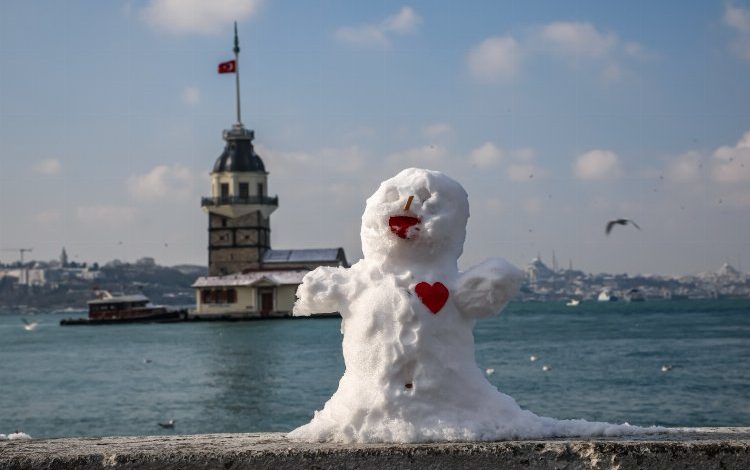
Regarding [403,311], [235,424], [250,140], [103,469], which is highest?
[250,140]

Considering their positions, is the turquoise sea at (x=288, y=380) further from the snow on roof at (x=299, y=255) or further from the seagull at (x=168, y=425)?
the snow on roof at (x=299, y=255)

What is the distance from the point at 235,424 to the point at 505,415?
14.4 meters

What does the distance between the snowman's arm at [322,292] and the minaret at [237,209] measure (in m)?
60.6

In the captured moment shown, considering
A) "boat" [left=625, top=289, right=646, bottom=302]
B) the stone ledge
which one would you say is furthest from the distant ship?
the stone ledge

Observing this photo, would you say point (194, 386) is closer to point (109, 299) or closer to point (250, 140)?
point (250, 140)

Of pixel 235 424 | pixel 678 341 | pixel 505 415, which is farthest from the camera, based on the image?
pixel 678 341

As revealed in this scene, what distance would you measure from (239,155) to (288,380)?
4105cm

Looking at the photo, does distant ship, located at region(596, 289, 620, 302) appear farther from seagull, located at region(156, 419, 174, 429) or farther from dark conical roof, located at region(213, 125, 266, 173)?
seagull, located at region(156, 419, 174, 429)

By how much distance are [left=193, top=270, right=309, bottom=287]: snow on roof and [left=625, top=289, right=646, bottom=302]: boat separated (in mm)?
89845

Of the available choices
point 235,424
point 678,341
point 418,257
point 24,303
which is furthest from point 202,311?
point 24,303

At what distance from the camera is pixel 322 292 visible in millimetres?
4512

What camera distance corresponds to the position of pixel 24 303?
458ft

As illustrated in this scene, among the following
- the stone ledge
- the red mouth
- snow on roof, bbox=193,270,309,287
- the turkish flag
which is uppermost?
the turkish flag

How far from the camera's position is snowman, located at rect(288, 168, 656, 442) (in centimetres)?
416
